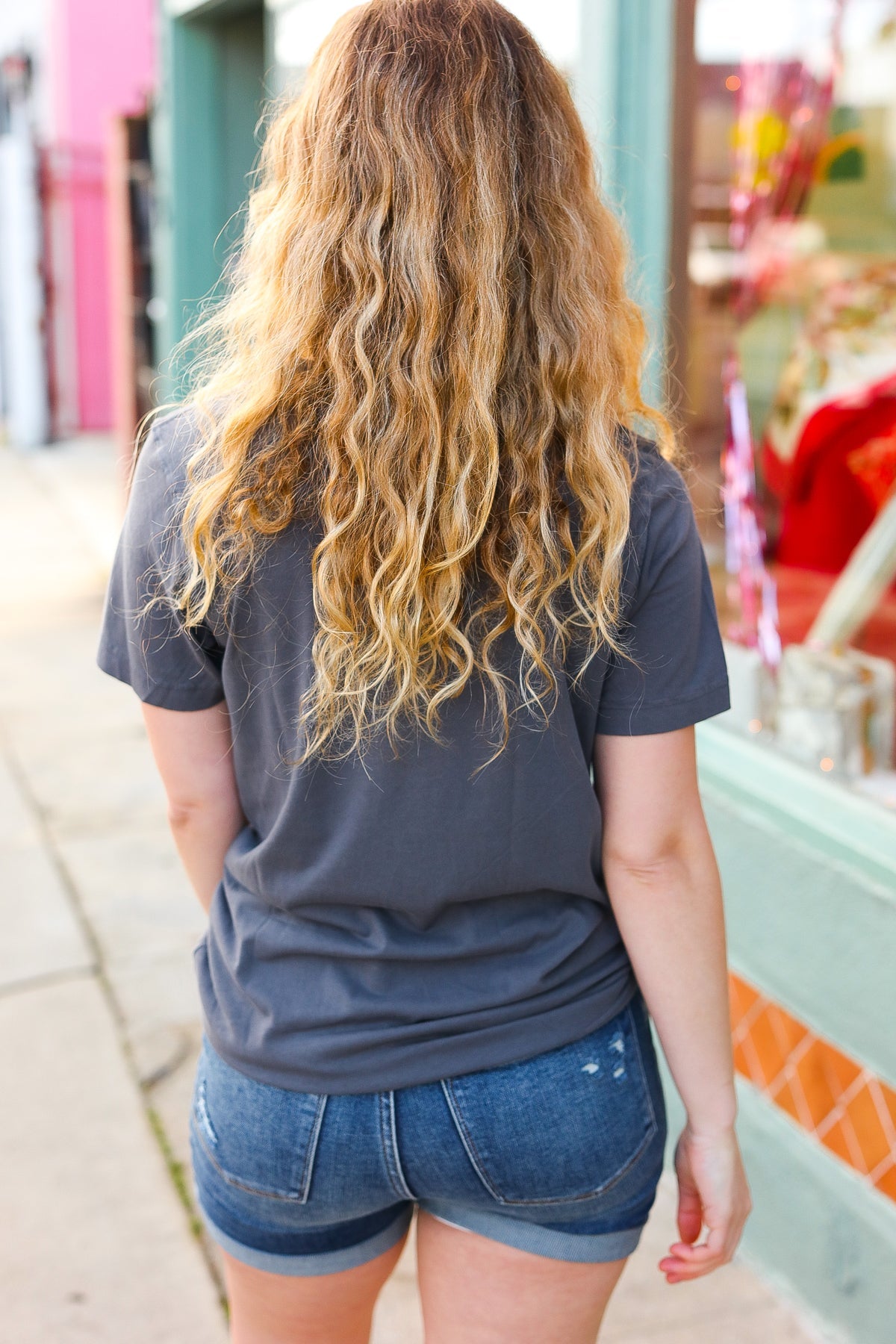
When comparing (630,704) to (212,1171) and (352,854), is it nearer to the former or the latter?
(352,854)

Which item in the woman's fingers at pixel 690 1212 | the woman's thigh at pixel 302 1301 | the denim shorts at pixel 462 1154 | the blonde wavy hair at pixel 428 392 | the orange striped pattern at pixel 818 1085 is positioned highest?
the blonde wavy hair at pixel 428 392

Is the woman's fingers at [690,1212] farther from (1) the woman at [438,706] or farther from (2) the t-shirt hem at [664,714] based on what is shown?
(2) the t-shirt hem at [664,714]

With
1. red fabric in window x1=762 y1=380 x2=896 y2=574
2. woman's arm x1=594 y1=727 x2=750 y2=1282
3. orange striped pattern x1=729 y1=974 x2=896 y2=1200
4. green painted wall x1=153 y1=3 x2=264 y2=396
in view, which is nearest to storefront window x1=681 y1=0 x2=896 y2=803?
red fabric in window x1=762 y1=380 x2=896 y2=574

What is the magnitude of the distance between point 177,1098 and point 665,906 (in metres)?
2.01

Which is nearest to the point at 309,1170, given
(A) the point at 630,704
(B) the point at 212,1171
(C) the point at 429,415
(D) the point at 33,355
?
(B) the point at 212,1171

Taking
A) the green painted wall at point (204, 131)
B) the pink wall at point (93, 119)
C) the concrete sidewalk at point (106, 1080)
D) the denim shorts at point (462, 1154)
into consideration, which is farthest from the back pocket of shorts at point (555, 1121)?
the pink wall at point (93, 119)

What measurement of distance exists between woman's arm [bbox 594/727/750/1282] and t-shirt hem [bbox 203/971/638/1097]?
91 millimetres

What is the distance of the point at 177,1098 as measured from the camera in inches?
115

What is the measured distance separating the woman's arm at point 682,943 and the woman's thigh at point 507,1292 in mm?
98

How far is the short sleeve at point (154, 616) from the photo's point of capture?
114 cm

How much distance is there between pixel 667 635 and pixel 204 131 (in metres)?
4.87

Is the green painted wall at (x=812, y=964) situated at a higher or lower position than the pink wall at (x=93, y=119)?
lower

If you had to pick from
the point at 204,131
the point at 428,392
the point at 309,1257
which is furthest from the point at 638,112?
the point at 204,131

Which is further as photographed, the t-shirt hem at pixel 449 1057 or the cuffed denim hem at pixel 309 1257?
the cuffed denim hem at pixel 309 1257
